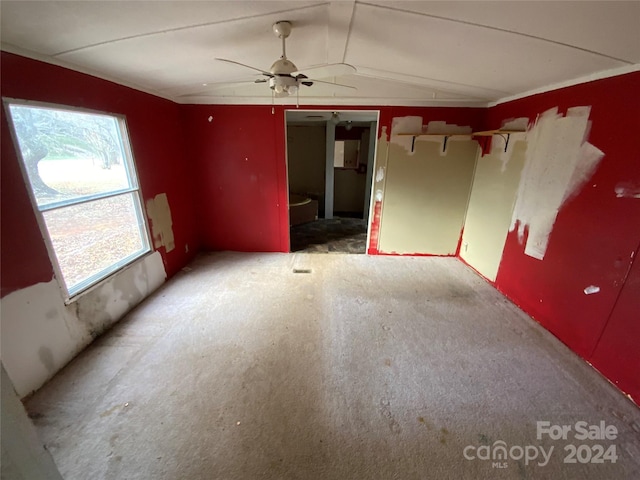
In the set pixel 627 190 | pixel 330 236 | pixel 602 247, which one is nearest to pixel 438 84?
pixel 627 190

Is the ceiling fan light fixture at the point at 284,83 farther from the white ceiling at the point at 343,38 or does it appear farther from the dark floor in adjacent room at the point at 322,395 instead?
the dark floor in adjacent room at the point at 322,395

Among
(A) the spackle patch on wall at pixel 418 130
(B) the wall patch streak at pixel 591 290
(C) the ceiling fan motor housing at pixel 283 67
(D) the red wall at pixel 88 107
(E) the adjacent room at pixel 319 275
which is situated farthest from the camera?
(A) the spackle patch on wall at pixel 418 130

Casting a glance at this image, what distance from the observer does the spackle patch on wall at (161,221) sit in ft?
9.74

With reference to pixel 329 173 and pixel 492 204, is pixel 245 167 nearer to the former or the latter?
pixel 329 173

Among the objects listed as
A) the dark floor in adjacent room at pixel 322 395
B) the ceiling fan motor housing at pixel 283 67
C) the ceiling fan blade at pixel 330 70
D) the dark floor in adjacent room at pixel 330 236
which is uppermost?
the ceiling fan blade at pixel 330 70

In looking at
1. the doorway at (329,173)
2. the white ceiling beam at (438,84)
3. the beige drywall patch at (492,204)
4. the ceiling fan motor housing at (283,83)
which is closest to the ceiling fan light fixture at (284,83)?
the ceiling fan motor housing at (283,83)

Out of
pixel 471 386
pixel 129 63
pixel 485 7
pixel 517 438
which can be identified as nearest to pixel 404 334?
pixel 471 386

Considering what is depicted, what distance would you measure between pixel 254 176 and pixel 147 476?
10.6 ft

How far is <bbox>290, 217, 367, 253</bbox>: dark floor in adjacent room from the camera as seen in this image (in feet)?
14.6

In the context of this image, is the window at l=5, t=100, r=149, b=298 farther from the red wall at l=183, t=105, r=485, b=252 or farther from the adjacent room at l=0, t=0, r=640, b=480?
the red wall at l=183, t=105, r=485, b=252

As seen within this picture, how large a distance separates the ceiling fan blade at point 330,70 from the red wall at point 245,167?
502 millimetres

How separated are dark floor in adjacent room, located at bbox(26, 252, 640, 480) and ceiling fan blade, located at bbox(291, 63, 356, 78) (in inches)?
94.4

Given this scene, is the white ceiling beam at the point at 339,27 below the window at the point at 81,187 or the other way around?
the other way around

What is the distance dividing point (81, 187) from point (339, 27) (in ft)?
7.41
